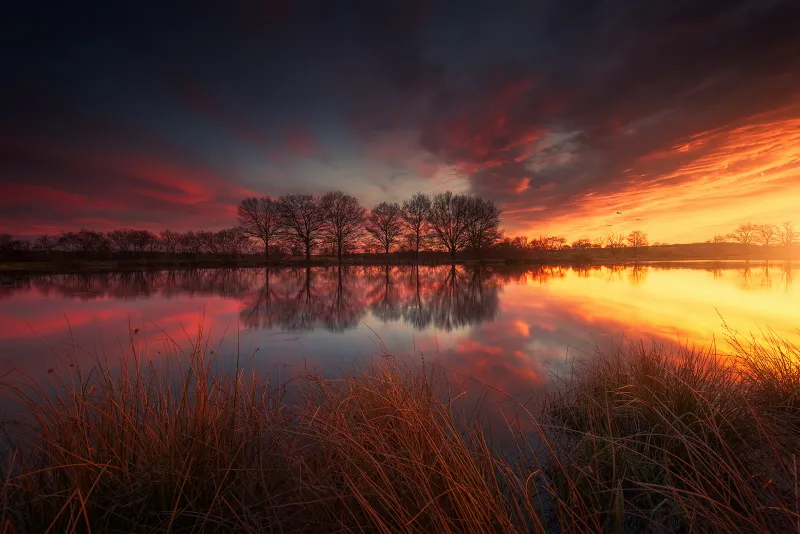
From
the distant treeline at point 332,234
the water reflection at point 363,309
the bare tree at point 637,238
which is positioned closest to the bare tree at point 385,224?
the distant treeline at point 332,234

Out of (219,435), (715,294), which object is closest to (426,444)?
(219,435)

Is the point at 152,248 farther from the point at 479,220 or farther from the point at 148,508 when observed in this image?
the point at 148,508

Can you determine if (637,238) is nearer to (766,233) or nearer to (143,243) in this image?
(766,233)

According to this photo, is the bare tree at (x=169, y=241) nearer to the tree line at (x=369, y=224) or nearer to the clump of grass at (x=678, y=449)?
the tree line at (x=369, y=224)

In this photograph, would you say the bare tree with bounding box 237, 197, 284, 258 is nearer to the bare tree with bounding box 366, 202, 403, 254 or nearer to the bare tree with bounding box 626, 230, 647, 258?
the bare tree with bounding box 366, 202, 403, 254

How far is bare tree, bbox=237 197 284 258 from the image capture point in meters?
44.1

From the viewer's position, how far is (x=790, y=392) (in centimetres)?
336

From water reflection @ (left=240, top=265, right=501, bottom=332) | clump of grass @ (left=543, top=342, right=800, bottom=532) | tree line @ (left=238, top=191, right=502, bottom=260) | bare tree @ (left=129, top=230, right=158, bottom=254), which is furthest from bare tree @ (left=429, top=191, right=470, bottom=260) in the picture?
bare tree @ (left=129, top=230, right=158, bottom=254)

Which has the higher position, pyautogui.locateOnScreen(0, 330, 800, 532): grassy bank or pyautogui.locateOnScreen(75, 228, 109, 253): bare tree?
pyautogui.locateOnScreen(75, 228, 109, 253): bare tree

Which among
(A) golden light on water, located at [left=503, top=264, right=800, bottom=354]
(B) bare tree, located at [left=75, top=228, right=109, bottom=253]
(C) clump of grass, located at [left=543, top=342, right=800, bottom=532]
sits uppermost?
(B) bare tree, located at [left=75, top=228, right=109, bottom=253]

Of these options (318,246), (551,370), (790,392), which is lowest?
(551,370)

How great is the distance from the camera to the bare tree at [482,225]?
4678 cm

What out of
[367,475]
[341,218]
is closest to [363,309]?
[367,475]

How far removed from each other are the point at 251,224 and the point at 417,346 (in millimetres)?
44572
